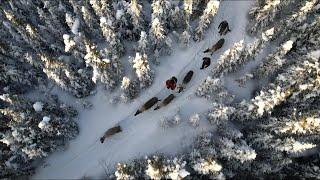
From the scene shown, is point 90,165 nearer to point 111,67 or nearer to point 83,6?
point 111,67

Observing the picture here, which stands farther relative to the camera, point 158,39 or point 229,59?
point 158,39

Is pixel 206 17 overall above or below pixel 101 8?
below

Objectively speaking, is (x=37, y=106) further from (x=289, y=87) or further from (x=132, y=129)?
(x=289, y=87)

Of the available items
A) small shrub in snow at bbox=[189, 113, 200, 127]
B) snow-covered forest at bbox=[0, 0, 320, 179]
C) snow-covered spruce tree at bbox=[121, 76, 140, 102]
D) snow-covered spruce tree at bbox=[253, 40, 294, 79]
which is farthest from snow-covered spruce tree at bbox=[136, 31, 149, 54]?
snow-covered spruce tree at bbox=[253, 40, 294, 79]

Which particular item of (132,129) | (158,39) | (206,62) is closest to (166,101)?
(132,129)

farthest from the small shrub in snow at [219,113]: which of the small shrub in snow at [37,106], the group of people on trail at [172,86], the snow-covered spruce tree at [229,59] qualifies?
the small shrub in snow at [37,106]

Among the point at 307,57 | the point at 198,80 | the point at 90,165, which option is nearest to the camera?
the point at 307,57

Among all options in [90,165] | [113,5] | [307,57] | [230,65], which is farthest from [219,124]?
[113,5]
